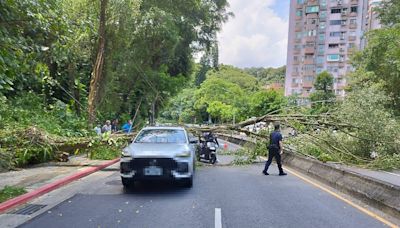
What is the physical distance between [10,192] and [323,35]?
8002cm

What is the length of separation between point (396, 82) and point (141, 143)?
21.7 meters

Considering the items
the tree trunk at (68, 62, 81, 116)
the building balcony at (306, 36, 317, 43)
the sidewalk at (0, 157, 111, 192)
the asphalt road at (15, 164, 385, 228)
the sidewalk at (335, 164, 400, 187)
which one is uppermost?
the building balcony at (306, 36, 317, 43)

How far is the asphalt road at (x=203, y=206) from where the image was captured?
6621mm

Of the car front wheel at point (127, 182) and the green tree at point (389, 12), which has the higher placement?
the green tree at point (389, 12)

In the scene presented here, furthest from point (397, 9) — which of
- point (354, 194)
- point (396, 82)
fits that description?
point (354, 194)

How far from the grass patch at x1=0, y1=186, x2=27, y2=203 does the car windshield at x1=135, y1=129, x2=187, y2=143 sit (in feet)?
10.8

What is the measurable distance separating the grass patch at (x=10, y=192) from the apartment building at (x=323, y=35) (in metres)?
73.5

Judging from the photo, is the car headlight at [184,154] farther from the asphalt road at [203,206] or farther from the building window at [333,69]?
the building window at [333,69]

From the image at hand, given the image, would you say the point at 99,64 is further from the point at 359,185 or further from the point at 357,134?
the point at 359,185

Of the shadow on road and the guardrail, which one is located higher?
the guardrail

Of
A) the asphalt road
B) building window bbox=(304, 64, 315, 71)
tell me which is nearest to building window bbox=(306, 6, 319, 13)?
building window bbox=(304, 64, 315, 71)

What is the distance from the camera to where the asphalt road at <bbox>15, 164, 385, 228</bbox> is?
6621mm

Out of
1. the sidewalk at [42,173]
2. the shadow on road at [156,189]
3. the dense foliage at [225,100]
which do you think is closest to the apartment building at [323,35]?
the dense foliage at [225,100]

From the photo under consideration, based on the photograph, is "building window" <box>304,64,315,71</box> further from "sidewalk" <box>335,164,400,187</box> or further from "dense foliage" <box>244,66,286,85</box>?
"sidewalk" <box>335,164,400,187</box>
